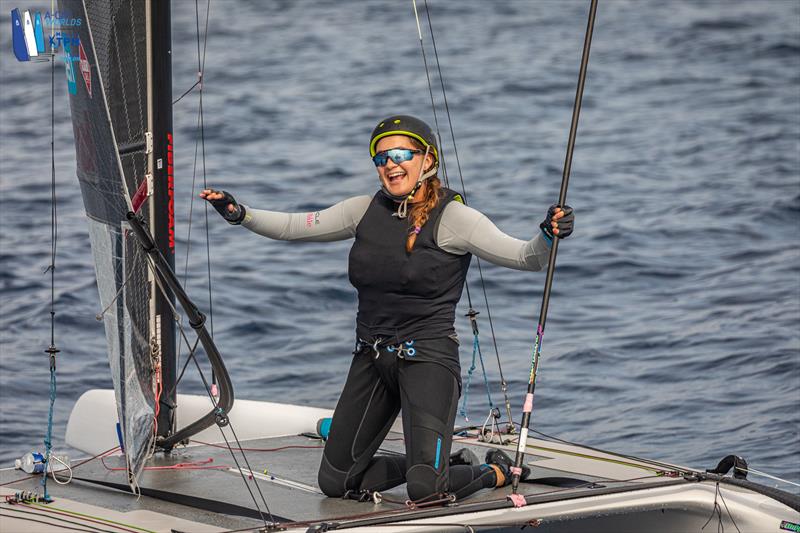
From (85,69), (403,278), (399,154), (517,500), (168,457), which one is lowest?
(168,457)

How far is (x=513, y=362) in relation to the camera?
8.62 metres

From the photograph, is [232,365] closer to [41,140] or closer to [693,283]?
[693,283]

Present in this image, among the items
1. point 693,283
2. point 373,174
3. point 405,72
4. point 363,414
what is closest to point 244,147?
point 373,174

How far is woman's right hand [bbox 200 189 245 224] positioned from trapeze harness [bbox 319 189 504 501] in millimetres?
418

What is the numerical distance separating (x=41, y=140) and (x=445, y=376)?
11.6 metres

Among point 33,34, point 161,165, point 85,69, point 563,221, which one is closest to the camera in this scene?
point 563,221

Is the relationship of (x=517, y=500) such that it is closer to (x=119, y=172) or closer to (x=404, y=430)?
(x=404, y=430)

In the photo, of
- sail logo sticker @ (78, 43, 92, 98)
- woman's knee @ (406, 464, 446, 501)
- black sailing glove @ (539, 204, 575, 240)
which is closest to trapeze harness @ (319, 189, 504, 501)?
woman's knee @ (406, 464, 446, 501)

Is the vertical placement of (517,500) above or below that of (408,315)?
below

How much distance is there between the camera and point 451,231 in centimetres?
469

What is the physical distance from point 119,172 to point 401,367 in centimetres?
117

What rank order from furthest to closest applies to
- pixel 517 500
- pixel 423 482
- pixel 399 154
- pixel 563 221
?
pixel 399 154 < pixel 423 482 < pixel 517 500 < pixel 563 221

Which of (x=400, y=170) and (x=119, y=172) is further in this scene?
(x=119, y=172)

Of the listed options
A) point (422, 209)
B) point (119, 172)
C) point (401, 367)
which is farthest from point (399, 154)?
point (119, 172)
